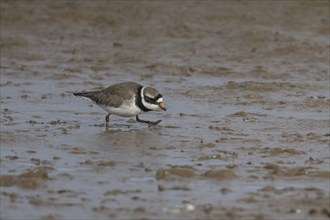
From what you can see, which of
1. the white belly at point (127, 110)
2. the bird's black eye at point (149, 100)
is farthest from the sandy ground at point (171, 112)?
the bird's black eye at point (149, 100)

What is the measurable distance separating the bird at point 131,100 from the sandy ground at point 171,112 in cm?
29

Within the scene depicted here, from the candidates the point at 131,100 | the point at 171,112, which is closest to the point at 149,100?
the point at 131,100

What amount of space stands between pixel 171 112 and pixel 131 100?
1.56 metres

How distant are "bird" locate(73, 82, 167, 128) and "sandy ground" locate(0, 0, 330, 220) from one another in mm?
286

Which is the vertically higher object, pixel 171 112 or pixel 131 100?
pixel 131 100

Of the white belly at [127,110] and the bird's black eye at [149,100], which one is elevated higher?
the bird's black eye at [149,100]

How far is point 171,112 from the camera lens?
1480cm

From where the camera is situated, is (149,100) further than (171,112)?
No

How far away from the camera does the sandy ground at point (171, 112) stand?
30.7ft

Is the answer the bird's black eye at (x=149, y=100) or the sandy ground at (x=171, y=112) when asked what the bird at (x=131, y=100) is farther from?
the sandy ground at (x=171, y=112)

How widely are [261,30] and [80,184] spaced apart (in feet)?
39.1

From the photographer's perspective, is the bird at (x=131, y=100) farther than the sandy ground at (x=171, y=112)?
Yes

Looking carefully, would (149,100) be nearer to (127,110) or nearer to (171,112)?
(127,110)

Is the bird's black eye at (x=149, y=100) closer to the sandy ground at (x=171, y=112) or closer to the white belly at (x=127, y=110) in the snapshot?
the white belly at (x=127, y=110)
